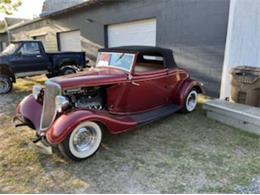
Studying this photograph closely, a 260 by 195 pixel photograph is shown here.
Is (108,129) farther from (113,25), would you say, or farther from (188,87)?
(113,25)

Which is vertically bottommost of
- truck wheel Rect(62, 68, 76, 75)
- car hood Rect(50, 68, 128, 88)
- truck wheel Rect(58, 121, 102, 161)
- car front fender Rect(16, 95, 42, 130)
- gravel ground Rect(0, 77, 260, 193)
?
gravel ground Rect(0, 77, 260, 193)

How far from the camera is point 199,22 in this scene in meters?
6.54

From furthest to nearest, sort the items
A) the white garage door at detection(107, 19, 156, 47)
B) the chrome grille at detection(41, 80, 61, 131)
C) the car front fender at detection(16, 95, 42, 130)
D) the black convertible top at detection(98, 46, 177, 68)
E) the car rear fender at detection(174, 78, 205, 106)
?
the white garage door at detection(107, 19, 156, 47)
the car rear fender at detection(174, 78, 205, 106)
the black convertible top at detection(98, 46, 177, 68)
the car front fender at detection(16, 95, 42, 130)
the chrome grille at detection(41, 80, 61, 131)

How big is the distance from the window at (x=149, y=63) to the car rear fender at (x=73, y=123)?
1.70 m

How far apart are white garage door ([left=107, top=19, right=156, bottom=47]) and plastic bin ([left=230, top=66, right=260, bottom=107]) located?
3883 millimetres

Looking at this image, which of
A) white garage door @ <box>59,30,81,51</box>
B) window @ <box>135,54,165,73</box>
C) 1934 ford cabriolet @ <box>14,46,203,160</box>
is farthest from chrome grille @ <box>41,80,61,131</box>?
white garage door @ <box>59,30,81,51</box>

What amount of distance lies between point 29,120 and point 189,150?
105 inches

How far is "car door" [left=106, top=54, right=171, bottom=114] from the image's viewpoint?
3.93 metres

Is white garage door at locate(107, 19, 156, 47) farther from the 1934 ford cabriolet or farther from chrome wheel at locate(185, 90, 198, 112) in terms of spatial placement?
chrome wheel at locate(185, 90, 198, 112)

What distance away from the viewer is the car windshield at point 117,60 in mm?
4088

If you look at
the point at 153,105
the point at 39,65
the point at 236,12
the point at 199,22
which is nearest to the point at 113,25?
the point at 39,65

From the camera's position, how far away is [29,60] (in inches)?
313

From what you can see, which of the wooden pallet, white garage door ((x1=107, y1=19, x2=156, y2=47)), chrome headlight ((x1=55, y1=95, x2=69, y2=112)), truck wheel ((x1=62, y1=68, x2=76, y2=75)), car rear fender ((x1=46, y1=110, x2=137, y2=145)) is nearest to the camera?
car rear fender ((x1=46, y1=110, x2=137, y2=145))

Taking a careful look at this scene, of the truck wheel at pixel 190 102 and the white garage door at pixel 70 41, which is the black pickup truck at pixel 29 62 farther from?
the truck wheel at pixel 190 102
